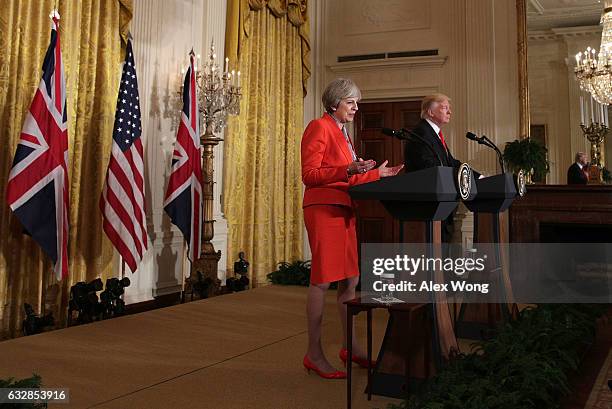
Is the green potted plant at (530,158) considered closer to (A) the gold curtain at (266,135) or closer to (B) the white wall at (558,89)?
(B) the white wall at (558,89)

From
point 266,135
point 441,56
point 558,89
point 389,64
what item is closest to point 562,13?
point 558,89

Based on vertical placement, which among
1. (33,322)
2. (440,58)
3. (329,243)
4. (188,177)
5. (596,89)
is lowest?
(33,322)

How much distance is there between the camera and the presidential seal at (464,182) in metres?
2.26

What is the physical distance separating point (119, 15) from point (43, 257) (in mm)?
2190

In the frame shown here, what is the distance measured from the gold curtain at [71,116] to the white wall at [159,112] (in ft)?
1.27

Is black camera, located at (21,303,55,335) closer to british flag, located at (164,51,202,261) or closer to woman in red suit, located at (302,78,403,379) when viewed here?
british flag, located at (164,51,202,261)

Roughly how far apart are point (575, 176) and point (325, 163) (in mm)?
5135

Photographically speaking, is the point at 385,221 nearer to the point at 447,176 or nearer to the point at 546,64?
the point at 546,64

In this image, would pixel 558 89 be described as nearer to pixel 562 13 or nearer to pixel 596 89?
pixel 596 89

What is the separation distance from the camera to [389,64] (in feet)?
26.7

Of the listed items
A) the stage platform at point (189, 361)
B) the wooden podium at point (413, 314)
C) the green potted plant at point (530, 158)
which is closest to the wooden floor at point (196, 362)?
the stage platform at point (189, 361)

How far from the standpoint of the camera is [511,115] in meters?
7.41

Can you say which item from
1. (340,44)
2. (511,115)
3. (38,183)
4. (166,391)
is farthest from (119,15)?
(511,115)

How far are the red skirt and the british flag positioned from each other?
2.58m
